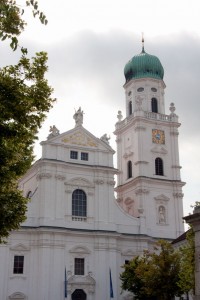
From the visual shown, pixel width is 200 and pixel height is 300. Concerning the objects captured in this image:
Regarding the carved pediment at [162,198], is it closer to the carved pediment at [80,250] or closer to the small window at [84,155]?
the small window at [84,155]

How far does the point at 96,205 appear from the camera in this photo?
46.7m

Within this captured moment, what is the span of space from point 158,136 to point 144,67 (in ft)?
27.7

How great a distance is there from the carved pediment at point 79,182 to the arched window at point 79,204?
2.08ft

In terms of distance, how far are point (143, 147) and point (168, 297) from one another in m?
20.2

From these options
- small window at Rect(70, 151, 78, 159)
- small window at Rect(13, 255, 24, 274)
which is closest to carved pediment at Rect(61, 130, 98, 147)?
small window at Rect(70, 151, 78, 159)

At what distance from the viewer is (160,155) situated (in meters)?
52.7

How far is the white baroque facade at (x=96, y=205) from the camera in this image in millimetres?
42594

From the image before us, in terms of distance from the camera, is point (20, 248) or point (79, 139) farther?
point (79, 139)

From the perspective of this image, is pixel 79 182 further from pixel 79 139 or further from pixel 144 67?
pixel 144 67

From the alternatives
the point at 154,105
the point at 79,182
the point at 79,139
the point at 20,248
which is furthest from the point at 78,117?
the point at 20,248

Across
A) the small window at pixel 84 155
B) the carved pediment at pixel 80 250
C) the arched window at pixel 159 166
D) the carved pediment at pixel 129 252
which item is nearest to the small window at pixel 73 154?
the small window at pixel 84 155

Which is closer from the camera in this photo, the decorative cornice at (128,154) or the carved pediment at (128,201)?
the carved pediment at (128,201)

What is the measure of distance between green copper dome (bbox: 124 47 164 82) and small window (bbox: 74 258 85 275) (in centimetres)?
2216

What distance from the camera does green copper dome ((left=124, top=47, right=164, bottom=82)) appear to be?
5562 centimetres
